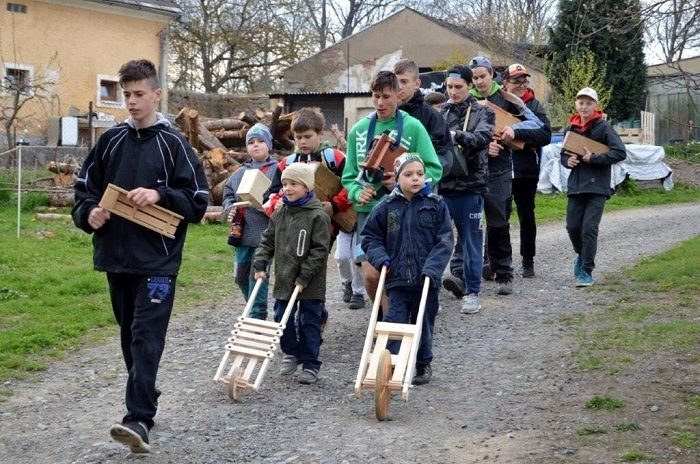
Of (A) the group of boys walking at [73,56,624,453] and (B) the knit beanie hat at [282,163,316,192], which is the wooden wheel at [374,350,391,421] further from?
(B) the knit beanie hat at [282,163,316,192]

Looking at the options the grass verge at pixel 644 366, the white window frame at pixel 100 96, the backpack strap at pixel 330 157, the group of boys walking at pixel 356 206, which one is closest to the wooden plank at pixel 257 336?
the group of boys walking at pixel 356 206

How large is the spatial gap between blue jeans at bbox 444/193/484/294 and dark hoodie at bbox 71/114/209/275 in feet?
13.5

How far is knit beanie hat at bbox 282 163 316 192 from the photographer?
7.50 m

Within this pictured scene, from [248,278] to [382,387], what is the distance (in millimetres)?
2557

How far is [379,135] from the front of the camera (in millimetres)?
8055

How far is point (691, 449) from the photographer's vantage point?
5.64 m

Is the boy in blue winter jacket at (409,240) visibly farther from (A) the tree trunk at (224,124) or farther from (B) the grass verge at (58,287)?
(A) the tree trunk at (224,124)

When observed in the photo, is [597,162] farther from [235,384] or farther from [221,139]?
[221,139]

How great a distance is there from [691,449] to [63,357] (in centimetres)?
533

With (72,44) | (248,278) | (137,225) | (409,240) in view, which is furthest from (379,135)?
(72,44)

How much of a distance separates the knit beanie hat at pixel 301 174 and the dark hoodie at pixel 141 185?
144 cm

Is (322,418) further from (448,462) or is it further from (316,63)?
(316,63)

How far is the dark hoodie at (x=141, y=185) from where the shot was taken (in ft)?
19.3

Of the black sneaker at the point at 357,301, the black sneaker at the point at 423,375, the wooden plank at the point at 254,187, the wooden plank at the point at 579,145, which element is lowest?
the black sneaker at the point at 423,375
